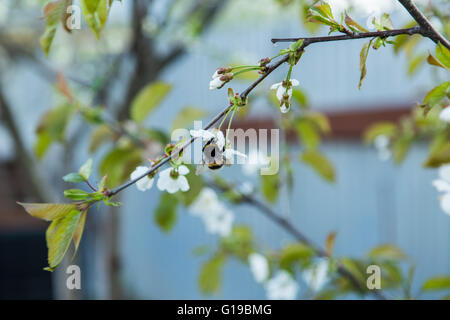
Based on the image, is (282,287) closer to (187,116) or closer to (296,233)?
(296,233)

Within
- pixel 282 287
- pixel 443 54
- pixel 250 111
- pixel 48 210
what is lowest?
pixel 282 287

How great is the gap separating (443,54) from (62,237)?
1.00 ft

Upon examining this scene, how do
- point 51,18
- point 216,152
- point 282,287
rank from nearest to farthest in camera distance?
point 216,152, point 51,18, point 282,287

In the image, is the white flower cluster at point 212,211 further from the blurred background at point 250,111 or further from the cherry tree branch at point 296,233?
the blurred background at point 250,111

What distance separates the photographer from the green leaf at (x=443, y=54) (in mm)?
337

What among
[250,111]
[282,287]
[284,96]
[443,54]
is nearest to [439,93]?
[443,54]

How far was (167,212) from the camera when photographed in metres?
0.70

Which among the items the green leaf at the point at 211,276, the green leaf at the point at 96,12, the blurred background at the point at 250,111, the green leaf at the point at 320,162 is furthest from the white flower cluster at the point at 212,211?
the green leaf at the point at 96,12

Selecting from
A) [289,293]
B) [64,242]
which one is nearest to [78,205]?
[64,242]

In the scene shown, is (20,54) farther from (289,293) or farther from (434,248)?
(434,248)

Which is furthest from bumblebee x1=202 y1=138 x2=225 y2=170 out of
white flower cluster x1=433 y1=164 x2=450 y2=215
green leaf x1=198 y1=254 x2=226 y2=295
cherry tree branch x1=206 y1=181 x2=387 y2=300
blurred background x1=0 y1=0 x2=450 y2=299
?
blurred background x1=0 y1=0 x2=450 y2=299
